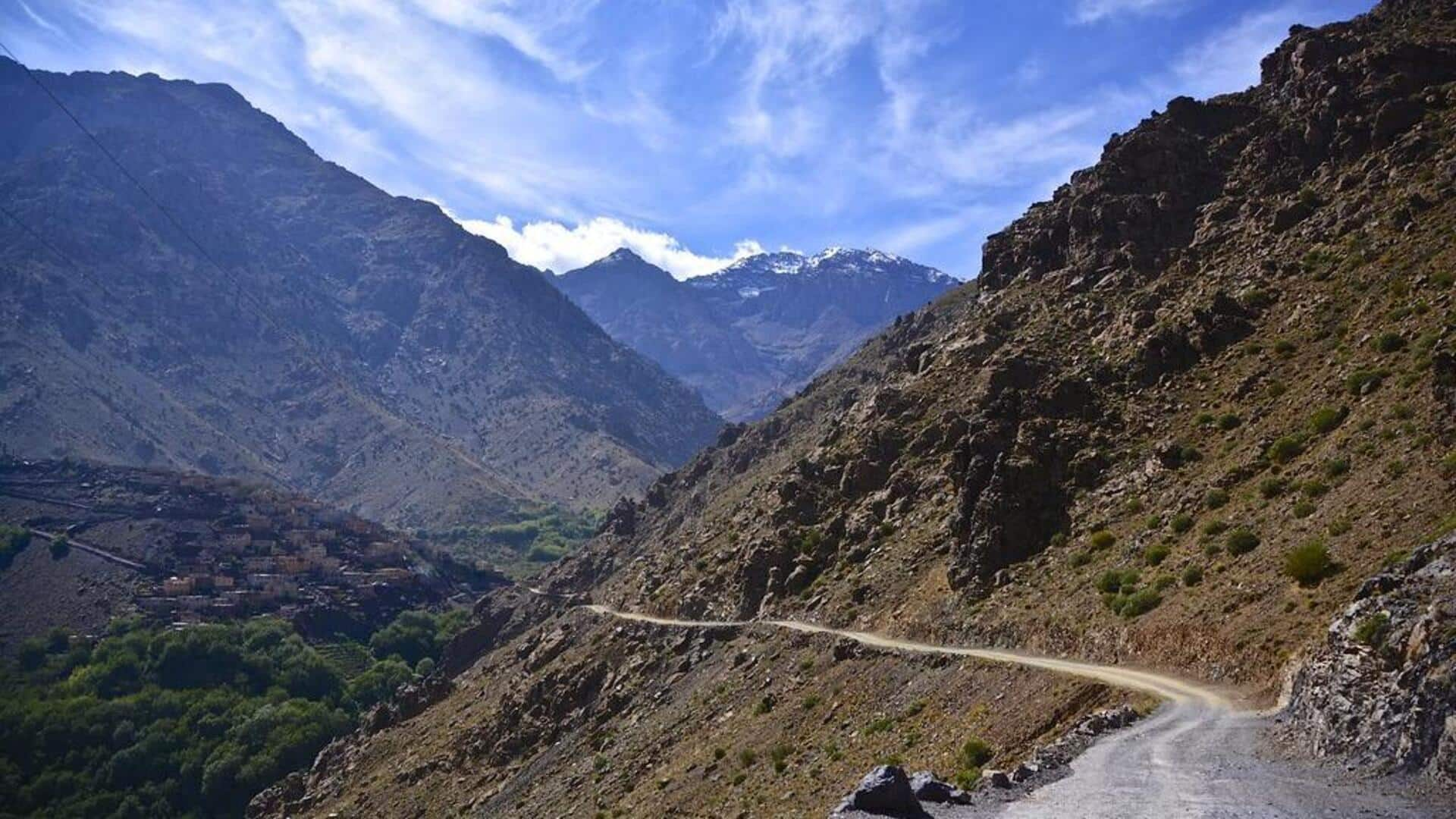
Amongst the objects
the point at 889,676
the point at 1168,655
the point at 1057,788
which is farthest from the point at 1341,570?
the point at 889,676

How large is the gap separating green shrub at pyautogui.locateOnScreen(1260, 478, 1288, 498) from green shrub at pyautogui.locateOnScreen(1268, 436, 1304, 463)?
1.69m

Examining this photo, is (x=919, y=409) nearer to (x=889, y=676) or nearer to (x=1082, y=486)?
(x=1082, y=486)

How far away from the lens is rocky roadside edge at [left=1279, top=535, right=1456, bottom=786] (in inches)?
575

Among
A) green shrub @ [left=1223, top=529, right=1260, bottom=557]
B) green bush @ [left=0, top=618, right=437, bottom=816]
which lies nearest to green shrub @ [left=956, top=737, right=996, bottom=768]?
green shrub @ [left=1223, top=529, right=1260, bottom=557]

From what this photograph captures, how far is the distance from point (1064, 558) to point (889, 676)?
28.3ft

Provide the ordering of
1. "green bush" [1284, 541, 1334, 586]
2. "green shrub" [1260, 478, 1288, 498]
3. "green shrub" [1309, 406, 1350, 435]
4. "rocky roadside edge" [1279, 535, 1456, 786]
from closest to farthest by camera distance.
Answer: "rocky roadside edge" [1279, 535, 1456, 786] → "green bush" [1284, 541, 1334, 586] → "green shrub" [1260, 478, 1288, 498] → "green shrub" [1309, 406, 1350, 435]

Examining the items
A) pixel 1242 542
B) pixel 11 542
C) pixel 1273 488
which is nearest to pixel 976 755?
pixel 1242 542

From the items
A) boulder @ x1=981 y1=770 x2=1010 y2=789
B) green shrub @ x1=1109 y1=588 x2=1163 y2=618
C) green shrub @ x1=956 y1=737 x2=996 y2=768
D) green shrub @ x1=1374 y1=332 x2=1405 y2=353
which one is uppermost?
green shrub @ x1=1374 y1=332 x2=1405 y2=353

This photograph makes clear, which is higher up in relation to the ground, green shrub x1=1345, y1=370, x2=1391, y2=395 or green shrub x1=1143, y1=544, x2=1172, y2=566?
green shrub x1=1345, y1=370, x2=1391, y2=395

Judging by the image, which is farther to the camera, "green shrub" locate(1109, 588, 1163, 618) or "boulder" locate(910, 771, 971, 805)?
"green shrub" locate(1109, 588, 1163, 618)

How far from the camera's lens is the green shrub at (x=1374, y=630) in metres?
17.5

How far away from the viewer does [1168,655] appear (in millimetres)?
27422

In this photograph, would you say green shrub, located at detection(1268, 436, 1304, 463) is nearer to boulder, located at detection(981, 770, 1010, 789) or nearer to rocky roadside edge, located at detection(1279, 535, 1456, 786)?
rocky roadside edge, located at detection(1279, 535, 1456, 786)

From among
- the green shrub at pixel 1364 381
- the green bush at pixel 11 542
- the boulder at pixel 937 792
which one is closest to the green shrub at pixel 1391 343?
the green shrub at pixel 1364 381
